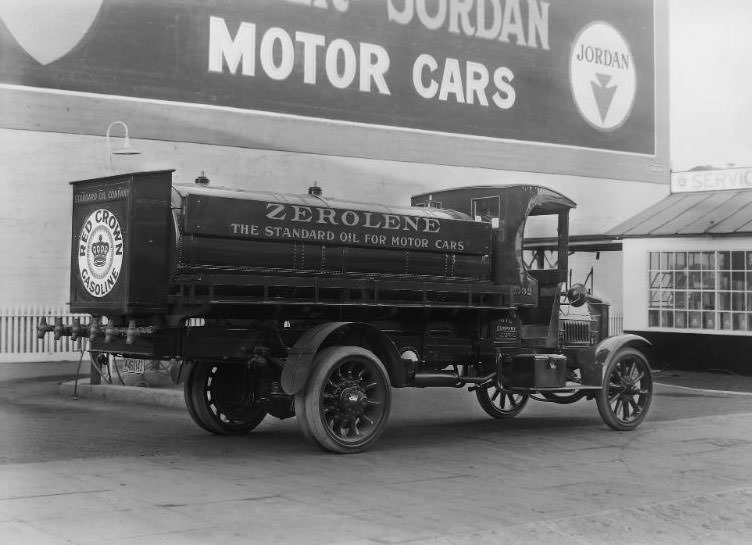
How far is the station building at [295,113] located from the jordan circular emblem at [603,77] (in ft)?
0.35

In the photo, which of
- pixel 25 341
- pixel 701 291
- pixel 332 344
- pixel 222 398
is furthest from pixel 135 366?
pixel 701 291

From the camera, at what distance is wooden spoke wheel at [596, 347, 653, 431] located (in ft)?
Result: 38.4

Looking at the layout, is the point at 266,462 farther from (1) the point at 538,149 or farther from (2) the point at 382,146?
(2) the point at 382,146

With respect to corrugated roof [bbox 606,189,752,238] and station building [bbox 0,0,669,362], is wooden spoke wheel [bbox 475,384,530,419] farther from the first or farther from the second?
station building [bbox 0,0,669,362]

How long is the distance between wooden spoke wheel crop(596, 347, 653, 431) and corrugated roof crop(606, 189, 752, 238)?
8281 millimetres

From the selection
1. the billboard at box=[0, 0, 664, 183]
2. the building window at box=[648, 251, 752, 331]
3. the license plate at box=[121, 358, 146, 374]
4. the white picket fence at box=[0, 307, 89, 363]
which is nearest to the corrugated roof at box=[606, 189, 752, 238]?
the building window at box=[648, 251, 752, 331]

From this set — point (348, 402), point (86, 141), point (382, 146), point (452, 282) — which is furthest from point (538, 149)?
point (348, 402)

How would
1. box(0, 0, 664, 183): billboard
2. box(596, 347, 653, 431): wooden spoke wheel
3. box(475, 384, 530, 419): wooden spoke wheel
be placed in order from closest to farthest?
box(596, 347, 653, 431): wooden spoke wheel < box(475, 384, 530, 419): wooden spoke wheel < box(0, 0, 664, 183): billboard

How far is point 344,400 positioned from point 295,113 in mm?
17144

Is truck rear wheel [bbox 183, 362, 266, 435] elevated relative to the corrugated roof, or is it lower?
lower

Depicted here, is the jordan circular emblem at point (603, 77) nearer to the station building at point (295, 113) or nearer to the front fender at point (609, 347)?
the station building at point (295, 113)

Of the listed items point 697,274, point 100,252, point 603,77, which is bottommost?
point 100,252

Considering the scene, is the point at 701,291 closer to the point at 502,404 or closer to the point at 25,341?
the point at 502,404

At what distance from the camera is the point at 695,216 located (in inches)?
828
